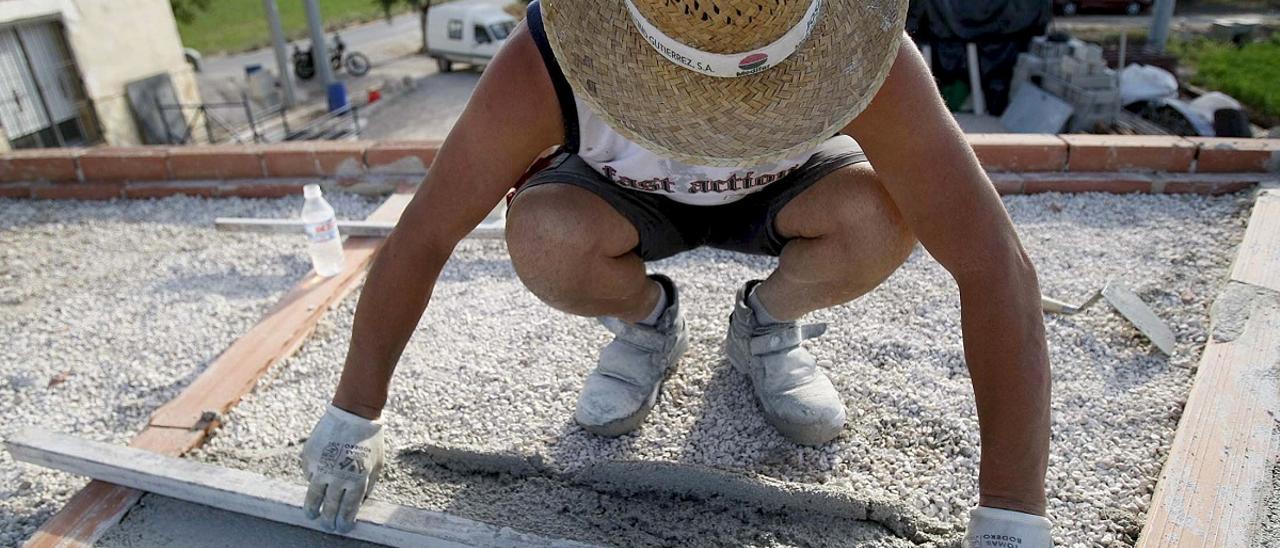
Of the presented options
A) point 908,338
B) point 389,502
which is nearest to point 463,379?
point 389,502

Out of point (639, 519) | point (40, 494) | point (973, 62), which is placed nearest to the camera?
point (639, 519)

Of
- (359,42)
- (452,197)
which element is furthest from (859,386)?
(359,42)

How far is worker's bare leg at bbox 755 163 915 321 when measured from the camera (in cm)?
148

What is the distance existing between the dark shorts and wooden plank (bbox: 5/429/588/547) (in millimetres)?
635

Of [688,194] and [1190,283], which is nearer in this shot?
[688,194]

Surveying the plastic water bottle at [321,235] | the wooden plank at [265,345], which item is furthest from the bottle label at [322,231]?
the wooden plank at [265,345]

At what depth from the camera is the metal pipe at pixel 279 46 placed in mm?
11070

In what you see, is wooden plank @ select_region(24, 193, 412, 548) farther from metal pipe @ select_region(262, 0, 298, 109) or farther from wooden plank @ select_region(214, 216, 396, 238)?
metal pipe @ select_region(262, 0, 298, 109)

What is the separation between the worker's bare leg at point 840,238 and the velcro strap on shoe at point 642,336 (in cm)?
34

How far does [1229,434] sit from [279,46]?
1282 cm

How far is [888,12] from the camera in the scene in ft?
3.40

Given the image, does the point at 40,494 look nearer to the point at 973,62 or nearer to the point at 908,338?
the point at 908,338

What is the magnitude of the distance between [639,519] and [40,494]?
1287 millimetres

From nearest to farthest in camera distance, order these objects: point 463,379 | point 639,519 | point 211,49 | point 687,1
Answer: point 687,1
point 639,519
point 463,379
point 211,49
